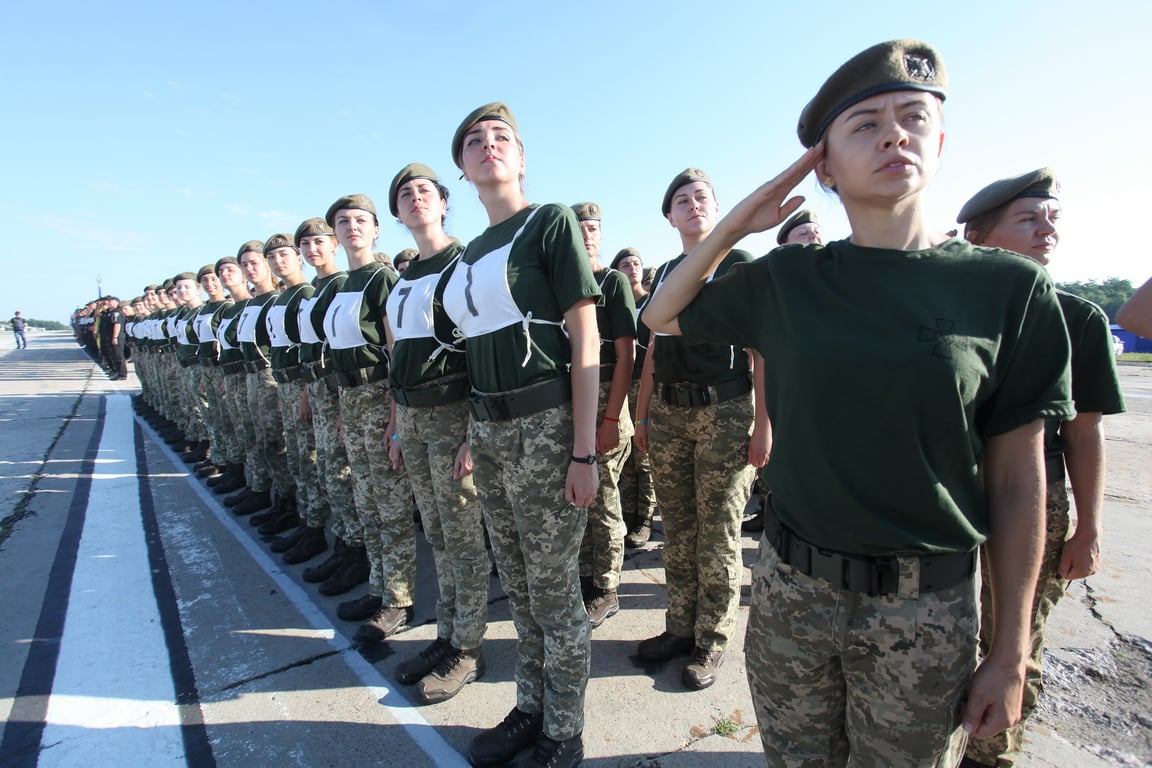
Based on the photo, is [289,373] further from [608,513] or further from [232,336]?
[608,513]

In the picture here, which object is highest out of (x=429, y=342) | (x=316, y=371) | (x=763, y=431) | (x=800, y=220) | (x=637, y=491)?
(x=800, y=220)

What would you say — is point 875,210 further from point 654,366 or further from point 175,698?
point 175,698

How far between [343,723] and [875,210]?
2.93 metres

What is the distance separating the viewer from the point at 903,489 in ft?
3.86

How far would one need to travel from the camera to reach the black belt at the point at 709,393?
8.83ft

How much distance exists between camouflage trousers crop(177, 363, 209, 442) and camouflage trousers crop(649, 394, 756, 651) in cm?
708

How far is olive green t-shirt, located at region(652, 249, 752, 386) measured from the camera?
270 cm

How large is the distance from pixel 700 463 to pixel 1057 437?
1.38 meters

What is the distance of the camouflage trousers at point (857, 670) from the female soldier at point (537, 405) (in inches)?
34.4

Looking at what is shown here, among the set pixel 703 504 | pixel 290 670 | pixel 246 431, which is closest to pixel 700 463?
pixel 703 504

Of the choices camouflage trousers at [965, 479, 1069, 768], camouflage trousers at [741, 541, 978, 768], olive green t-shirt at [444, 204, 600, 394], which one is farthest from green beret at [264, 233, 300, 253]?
camouflage trousers at [965, 479, 1069, 768]

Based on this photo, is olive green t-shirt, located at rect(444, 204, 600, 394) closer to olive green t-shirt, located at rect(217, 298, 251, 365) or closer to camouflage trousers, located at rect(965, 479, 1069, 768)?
camouflage trousers, located at rect(965, 479, 1069, 768)

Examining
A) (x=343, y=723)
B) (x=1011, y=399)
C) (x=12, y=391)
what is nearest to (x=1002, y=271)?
(x=1011, y=399)

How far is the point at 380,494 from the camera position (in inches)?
132
